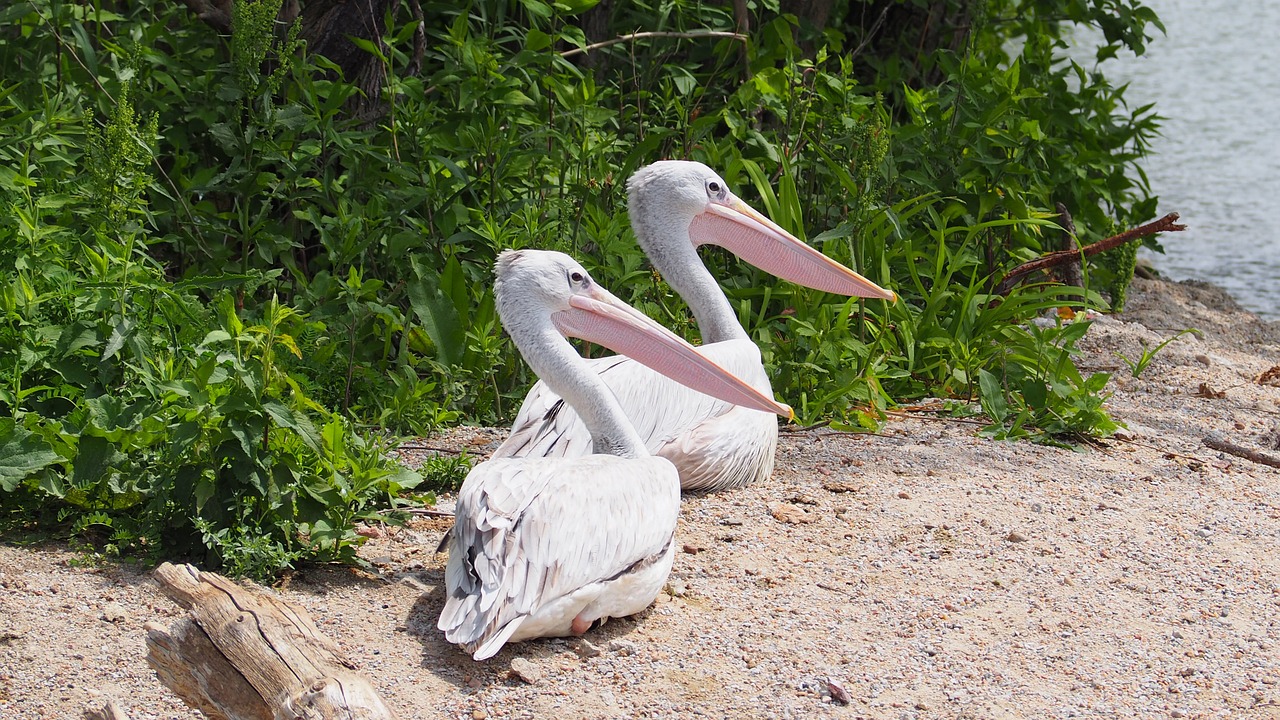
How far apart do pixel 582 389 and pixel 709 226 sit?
3.72 ft

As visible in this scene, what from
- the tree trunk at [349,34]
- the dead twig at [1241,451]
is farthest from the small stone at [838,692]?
the tree trunk at [349,34]

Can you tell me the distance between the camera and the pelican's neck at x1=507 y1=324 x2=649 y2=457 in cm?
312

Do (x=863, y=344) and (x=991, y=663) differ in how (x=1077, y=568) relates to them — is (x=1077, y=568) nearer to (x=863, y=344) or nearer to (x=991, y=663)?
(x=991, y=663)

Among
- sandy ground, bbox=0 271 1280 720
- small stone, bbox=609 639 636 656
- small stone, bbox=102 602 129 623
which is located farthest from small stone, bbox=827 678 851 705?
small stone, bbox=102 602 129 623

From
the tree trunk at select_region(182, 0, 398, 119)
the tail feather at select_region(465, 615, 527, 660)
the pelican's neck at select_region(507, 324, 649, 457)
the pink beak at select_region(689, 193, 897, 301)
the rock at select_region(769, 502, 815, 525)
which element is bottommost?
the rock at select_region(769, 502, 815, 525)

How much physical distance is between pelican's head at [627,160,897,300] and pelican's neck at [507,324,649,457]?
0.99 metres

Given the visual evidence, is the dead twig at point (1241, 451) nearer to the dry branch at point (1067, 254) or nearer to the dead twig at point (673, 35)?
the dry branch at point (1067, 254)

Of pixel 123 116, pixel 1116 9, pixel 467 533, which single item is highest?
pixel 1116 9

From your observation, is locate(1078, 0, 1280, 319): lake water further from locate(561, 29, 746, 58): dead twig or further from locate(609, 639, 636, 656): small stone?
Answer: locate(609, 639, 636, 656): small stone

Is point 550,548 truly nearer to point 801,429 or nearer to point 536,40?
point 801,429

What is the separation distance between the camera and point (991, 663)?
107 inches

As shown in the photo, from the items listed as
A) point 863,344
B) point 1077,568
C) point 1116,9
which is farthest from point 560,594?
point 1116,9

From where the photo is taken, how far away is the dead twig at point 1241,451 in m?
4.03

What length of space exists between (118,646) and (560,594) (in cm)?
89
